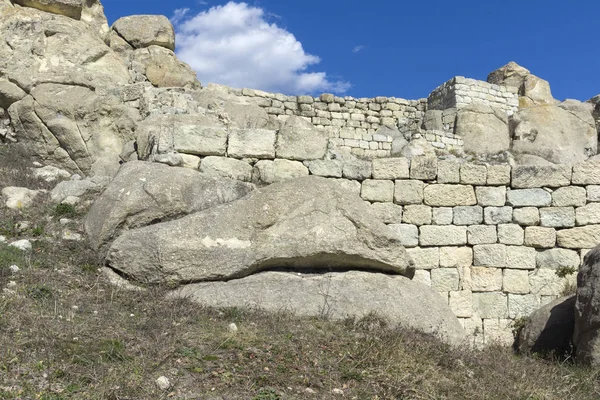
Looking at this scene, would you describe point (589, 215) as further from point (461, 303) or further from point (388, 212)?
point (388, 212)

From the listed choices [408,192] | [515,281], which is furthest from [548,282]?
[408,192]

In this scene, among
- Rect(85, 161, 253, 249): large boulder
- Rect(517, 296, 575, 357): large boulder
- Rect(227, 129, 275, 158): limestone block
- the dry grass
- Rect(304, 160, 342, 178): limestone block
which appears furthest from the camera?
Rect(304, 160, 342, 178): limestone block

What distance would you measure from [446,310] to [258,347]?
9.74 feet

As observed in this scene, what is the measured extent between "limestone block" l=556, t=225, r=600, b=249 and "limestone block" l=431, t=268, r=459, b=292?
1.62 metres

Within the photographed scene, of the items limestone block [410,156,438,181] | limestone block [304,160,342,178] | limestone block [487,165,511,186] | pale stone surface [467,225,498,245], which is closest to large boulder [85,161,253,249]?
limestone block [304,160,342,178]

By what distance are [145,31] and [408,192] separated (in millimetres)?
11337

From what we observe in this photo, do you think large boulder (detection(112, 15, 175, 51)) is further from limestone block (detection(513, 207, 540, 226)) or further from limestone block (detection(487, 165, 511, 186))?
limestone block (detection(513, 207, 540, 226))

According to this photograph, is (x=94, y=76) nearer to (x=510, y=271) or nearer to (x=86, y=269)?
(x=86, y=269)

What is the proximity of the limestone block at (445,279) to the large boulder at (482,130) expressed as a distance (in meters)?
8.21

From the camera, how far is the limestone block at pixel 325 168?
326 inches

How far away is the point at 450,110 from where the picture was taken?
17250 mm

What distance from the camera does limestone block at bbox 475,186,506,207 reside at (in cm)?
852

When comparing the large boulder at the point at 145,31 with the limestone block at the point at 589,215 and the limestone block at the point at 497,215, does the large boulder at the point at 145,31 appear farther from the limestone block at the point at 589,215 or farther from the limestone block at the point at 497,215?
the limestone block at the point at 589,215

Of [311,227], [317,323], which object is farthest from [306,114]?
[317,323]
